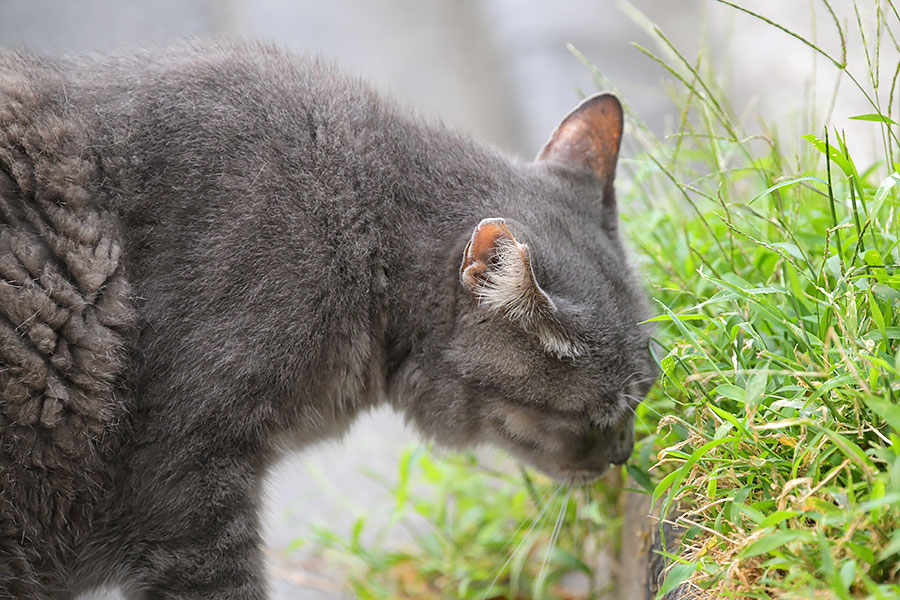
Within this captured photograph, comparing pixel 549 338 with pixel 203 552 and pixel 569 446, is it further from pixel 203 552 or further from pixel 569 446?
pixel 203 552

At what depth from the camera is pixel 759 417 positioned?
1.61 m

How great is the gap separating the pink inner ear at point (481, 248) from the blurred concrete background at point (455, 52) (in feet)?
4.48

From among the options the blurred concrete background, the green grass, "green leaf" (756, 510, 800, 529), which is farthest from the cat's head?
the blurred concrete background

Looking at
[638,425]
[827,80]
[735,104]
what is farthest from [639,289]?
[827,80]

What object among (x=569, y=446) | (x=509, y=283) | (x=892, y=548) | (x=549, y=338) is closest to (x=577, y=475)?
(x=569, y=446)

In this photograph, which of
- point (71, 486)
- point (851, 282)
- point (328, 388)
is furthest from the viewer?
point (328, 388)

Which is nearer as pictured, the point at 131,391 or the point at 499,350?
the point at 131,391

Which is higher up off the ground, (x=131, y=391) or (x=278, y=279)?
(x=278, y=279)

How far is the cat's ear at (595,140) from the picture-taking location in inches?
89.5

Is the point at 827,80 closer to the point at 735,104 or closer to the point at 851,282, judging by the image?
the point at 735,104

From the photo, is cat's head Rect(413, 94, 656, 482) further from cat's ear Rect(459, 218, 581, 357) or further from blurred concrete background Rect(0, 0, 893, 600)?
blurred concrete background Rect(0, 0, 893, 600)

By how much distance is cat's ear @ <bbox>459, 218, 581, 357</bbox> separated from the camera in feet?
5.90

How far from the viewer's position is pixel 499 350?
1969 mm

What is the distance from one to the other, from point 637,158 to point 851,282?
1140 mm
